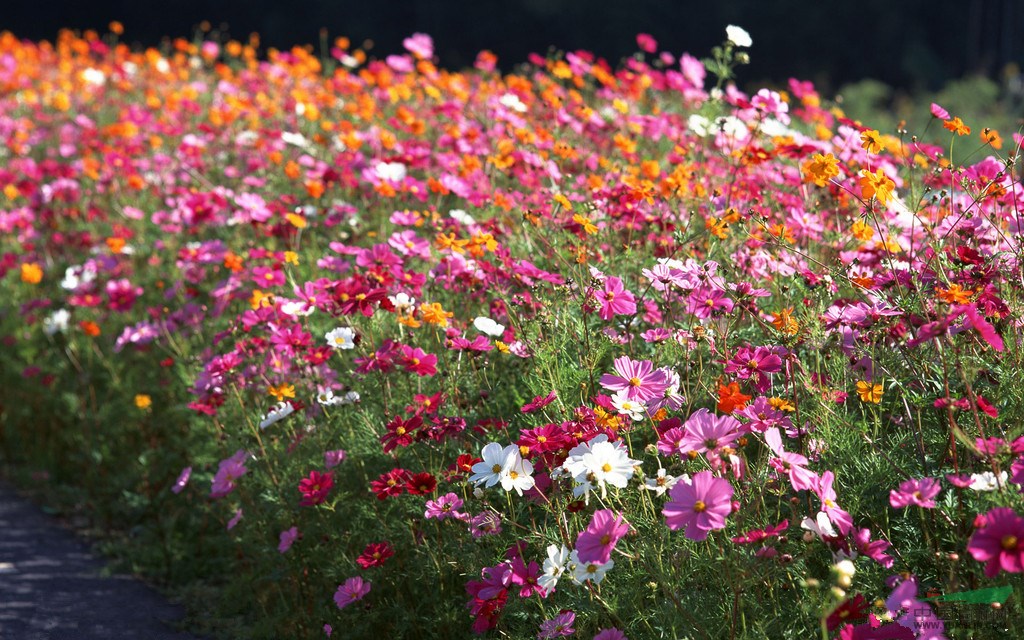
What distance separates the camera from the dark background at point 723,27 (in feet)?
52.2

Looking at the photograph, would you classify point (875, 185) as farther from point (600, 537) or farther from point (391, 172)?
point (391, 172)

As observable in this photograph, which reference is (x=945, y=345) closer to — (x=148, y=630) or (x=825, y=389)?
(x=825, y=389)

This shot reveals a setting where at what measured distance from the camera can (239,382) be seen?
10.1 ft

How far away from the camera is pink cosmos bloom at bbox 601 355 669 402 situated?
7.16 feet

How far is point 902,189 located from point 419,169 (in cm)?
212

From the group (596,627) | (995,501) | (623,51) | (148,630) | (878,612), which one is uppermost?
(995,501)

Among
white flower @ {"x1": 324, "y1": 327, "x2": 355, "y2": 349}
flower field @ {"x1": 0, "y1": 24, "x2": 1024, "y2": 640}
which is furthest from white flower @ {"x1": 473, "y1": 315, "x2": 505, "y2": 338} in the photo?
white flower @ {"x1": 324, "y1": 327, "x2": 355, "y2": 349}

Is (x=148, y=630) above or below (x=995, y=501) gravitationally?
below

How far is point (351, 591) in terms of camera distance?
2.49m

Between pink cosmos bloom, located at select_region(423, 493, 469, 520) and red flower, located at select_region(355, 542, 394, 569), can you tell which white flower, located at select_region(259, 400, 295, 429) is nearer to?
red flower, located at select_region(355, 542, 394, 569)

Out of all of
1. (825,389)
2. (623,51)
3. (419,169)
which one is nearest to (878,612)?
(825,389)

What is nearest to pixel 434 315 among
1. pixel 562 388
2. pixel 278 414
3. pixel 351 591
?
pixel 562 388

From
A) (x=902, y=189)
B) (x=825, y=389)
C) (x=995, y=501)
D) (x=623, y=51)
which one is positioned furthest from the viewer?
(x=623, y=51)

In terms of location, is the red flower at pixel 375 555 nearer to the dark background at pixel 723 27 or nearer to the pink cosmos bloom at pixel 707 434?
the pink cosmos bloom at pixel 707 434
